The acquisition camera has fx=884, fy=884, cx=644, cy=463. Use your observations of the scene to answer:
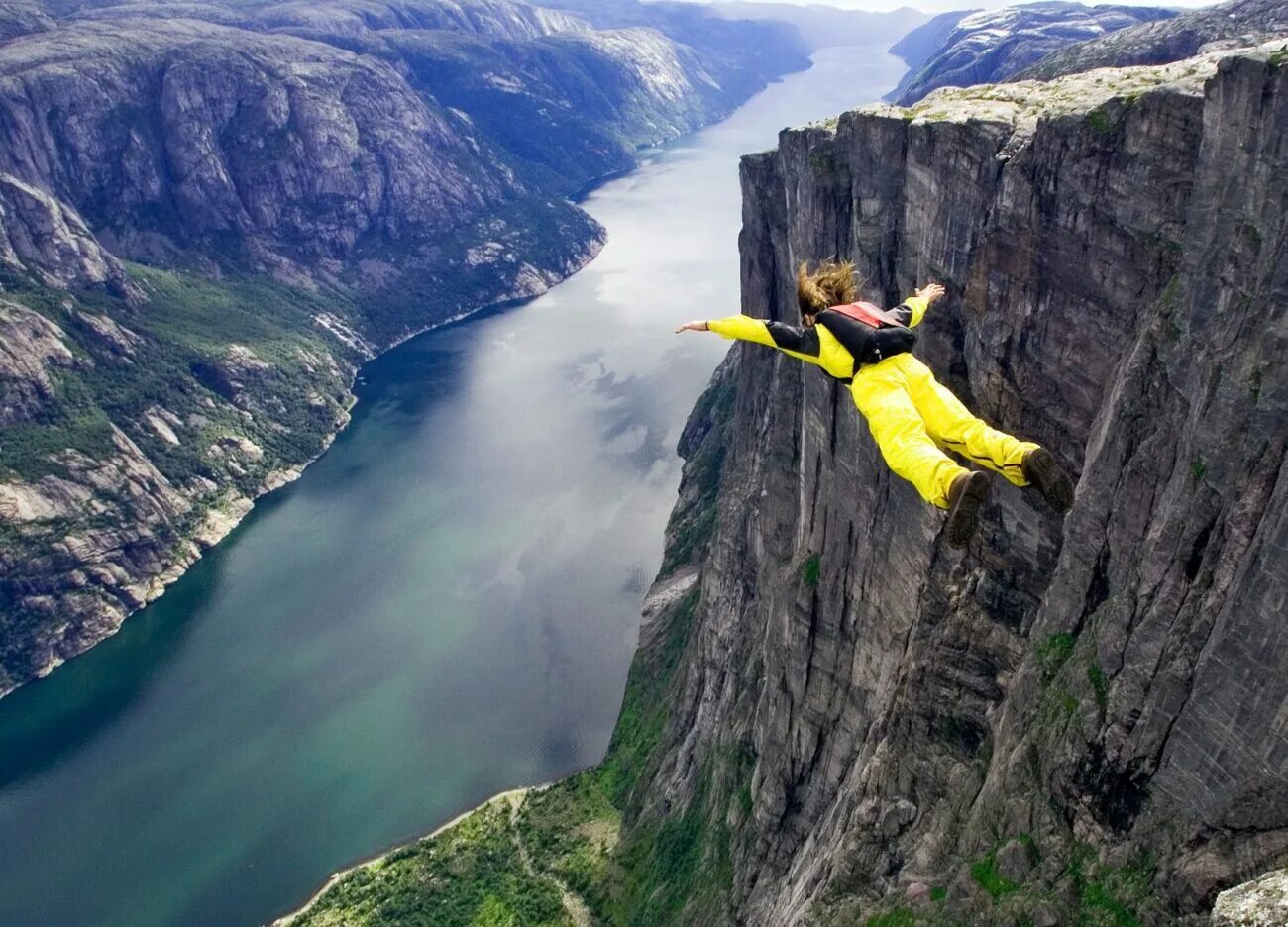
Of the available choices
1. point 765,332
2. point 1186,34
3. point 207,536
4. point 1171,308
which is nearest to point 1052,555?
point 1171,308

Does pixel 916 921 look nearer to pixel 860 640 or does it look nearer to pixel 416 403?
pixel 860 640

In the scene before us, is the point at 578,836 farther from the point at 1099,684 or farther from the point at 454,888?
the point at 1099,684

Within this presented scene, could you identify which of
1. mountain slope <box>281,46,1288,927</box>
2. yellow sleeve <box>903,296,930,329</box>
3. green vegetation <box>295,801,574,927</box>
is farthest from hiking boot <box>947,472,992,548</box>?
green vegetation <box>295,801,574,927</box>

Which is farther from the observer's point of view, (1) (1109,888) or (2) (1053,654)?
(2) (1053,654)

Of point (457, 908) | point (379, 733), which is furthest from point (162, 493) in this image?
point (457, 908)

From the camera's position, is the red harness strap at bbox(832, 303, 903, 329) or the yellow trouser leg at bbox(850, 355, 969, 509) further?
the red harness strap at bbox(832, 303, 903, 329)

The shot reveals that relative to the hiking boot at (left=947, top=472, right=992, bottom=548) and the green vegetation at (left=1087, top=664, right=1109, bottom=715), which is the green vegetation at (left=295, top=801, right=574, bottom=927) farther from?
the hiking boot at (left=947, top=472, right=992, bottom=548)
